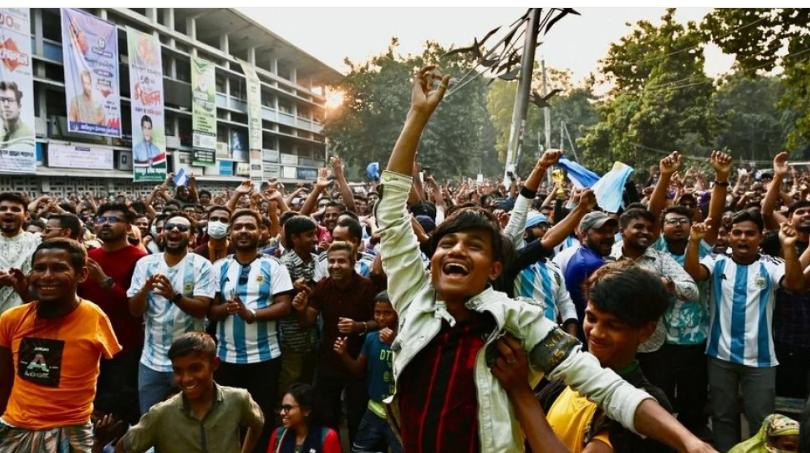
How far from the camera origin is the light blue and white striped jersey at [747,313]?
3.59 metres

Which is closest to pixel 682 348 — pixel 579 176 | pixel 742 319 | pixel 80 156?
pixel 742 319

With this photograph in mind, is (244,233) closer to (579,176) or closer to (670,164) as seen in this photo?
(670,164)

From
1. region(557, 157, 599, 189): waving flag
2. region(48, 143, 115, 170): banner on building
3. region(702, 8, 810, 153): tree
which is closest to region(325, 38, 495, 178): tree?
region(48, 143, 115, 170): banner on building

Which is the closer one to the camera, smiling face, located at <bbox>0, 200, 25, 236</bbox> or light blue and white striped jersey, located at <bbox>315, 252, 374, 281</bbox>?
smiling face, located at <bbox>0, 200, 25, 236</bbox>

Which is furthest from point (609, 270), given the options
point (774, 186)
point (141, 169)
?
point (141, 169)

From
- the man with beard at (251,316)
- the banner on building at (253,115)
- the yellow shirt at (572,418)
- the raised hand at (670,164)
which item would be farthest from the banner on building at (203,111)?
the yellow shirt at (572,418)

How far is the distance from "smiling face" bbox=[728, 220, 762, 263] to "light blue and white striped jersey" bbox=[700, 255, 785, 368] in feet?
0.21

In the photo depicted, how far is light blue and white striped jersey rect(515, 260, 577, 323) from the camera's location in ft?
12.6

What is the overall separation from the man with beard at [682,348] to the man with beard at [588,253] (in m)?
0.38

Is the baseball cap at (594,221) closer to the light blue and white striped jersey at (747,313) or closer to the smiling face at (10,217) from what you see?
the light blue and white striped jersey at (747,313)

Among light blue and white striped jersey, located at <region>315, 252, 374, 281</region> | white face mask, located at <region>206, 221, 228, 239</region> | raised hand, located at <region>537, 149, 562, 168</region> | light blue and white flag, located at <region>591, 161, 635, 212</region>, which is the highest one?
raised hand, located at <region>537, 149, 562, 168</region>

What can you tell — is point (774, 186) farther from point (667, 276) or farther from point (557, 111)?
point (557, 111)

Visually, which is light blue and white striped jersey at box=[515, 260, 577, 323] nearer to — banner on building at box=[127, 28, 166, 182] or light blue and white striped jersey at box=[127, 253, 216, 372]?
light blue and white striped jersey at box=[127, 253, 216, 372]

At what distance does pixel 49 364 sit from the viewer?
2.72 meters
